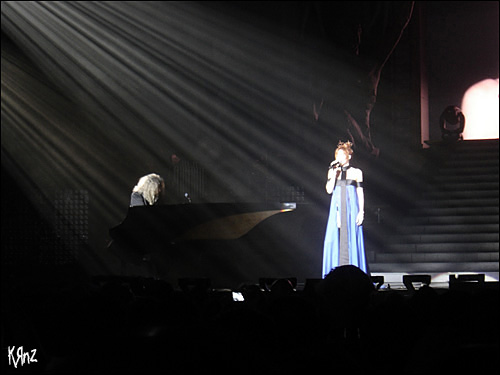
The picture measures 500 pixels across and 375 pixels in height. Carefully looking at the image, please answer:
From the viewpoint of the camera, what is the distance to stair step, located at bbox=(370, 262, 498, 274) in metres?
10.0

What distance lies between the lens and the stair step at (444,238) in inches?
417

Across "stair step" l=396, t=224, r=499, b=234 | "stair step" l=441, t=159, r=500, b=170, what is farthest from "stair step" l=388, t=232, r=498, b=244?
"stair step" l=441, t=159, r=500, b=170

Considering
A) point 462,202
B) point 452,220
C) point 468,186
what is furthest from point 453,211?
point 468,186

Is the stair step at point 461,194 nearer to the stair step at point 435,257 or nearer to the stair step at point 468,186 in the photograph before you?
the stair step at point 468,186

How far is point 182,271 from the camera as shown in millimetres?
6934

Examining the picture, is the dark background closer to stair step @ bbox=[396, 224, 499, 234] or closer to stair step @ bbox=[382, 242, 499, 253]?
stair step @ bbox=[396, 224, 499, 234]

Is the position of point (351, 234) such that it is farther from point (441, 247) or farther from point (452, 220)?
point (452, 220)

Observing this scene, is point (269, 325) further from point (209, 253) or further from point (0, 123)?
point (0, 123)

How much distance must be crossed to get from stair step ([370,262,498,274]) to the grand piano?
2.02m

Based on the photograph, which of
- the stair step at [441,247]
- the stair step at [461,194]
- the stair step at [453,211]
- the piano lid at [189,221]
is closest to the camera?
the piano lid at [189,221]

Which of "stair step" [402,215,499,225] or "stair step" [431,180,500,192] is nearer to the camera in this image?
"stair step" [402,215,499,225]

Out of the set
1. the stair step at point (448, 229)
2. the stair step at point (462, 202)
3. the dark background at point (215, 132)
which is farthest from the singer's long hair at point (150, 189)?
the stair step at point (462, 202)

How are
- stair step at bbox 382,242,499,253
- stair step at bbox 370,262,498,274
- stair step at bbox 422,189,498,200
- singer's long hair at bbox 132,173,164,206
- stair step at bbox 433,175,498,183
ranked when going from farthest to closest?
stair step at bbox 433,175,498,183 → stair step at bbox 422,189,498,200 → stair step at bbox 382,242,499,253 → stair step at bbox 370,262,498,274 → singer's long hair at bbox 132,173,164,206

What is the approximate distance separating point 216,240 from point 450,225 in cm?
577
